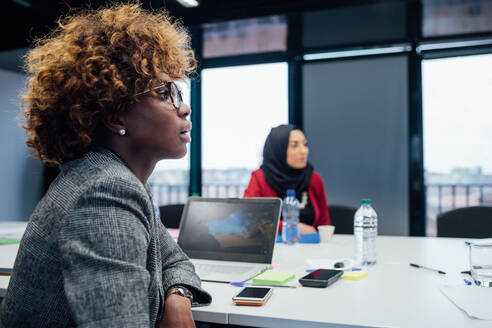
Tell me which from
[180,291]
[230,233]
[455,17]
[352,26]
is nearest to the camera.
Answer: [180,291]

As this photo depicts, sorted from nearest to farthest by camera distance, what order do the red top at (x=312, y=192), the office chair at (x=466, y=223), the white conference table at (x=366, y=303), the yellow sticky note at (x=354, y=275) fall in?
the white conference table at (x=366, y=303), the yellow sticky note at (x=354, y=275), the office chair at (x=466, y=223), the red top at (x=312, y=192)

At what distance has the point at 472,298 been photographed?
1.09 meters

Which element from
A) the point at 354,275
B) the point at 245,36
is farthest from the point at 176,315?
the point at 245,36

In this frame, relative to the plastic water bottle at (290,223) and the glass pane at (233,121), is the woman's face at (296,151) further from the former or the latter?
the glass pane at (233,121)

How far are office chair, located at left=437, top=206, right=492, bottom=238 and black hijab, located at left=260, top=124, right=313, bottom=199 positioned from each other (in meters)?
0.89

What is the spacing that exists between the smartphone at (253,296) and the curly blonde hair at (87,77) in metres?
0.55

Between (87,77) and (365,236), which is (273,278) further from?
(87,77)

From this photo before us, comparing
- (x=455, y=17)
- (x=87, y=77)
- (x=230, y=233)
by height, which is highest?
(x=455, y=17)

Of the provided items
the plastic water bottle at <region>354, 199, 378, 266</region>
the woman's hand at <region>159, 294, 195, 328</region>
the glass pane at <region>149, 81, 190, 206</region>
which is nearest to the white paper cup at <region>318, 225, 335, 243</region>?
the plastic water bottle at <region>354, 199, 378, 266</region>

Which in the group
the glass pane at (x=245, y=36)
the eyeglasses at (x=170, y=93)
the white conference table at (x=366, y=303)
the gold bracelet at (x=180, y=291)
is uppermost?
the glass pane at (x=245, y=36)

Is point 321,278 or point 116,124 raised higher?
point 116,124

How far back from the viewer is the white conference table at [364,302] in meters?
0.98

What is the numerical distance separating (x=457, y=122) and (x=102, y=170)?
154 inches

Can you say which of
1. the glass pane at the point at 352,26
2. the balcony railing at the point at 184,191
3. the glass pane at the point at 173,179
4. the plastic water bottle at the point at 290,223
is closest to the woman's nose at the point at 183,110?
the plastic water bottle at the point at 290,223
